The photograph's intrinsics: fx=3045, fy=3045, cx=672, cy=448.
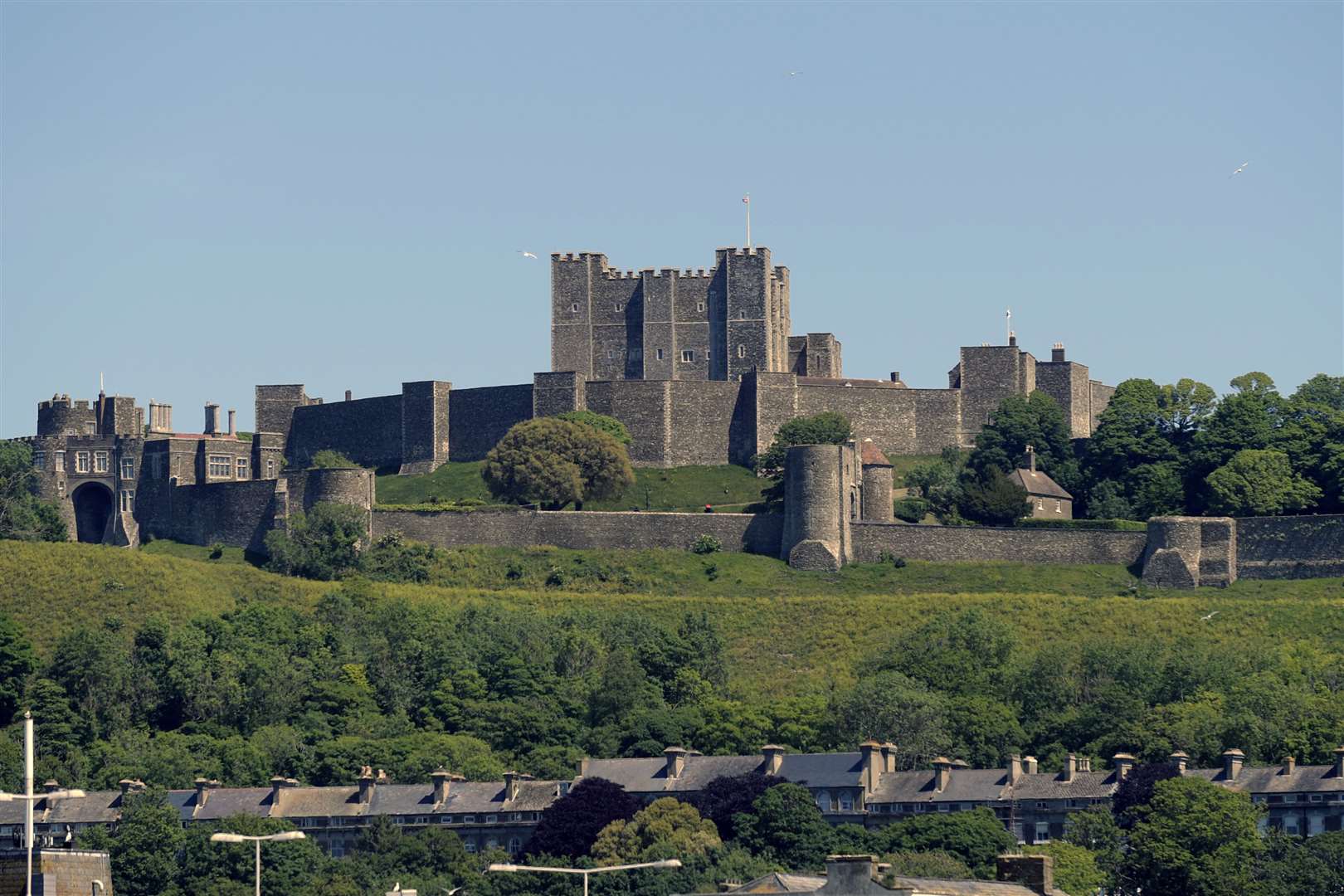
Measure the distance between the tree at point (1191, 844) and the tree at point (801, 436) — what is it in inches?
1516

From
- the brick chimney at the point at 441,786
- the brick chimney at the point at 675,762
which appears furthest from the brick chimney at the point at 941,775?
the brick chimney at the point at 441,786

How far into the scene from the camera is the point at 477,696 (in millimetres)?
91875

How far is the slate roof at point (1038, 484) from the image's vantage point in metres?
110

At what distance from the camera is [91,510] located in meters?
114

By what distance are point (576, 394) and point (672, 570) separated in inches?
597

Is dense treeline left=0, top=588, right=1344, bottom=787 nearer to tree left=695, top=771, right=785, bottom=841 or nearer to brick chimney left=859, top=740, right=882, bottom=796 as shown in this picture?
brick chimney left=859, top=740, right=882, bottom=796

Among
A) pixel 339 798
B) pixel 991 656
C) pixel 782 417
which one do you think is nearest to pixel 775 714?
pixel 991 656

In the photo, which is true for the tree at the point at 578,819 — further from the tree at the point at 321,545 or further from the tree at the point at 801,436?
the tree at the point at 801,436

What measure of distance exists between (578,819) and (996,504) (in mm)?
31833

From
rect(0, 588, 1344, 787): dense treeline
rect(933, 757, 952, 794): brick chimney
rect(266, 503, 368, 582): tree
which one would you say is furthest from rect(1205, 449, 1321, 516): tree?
rect(266, 503, 368, 582): tree

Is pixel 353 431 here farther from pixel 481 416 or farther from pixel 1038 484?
pixel 1038 484

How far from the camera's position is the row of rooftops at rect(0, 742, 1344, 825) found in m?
79.7

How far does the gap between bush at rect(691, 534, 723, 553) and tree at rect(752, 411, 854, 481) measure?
24.4 ft

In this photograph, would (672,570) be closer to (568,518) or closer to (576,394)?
(568,518)
